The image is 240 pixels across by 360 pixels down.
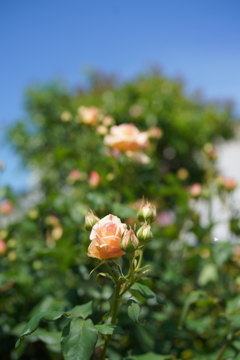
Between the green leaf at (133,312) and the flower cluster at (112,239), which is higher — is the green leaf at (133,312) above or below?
below

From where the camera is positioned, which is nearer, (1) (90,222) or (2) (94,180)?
(1) (90,222)

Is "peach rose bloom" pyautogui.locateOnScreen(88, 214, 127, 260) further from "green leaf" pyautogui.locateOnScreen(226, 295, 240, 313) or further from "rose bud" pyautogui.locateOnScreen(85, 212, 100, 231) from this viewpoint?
"green leaf" pyautogui.locateOnScreen(226, 295, 240, 313)

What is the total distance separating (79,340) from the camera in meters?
0.48

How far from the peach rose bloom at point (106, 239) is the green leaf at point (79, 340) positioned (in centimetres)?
11

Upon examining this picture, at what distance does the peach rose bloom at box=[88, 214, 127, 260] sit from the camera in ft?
1.64

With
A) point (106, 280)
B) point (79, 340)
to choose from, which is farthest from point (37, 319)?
point (106, 280)

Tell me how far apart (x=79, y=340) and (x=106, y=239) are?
146 millimetres

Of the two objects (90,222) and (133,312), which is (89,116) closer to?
(90,222)

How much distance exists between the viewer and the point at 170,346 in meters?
1.01

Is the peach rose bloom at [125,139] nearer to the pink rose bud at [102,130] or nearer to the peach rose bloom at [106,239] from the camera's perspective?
the pink rose bud at [102,130]

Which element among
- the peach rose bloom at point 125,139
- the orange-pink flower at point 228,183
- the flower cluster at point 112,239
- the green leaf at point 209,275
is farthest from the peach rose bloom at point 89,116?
the flower cluster at point 112,239

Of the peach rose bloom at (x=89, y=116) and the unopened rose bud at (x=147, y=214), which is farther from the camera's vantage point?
the peach rose bloom at (x=89, y=116)

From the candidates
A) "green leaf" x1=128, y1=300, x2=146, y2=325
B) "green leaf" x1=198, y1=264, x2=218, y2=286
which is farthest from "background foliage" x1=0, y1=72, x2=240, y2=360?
"green leaf" x1=128, y1=300, x2=146, y2=325

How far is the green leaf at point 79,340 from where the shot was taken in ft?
1.54
